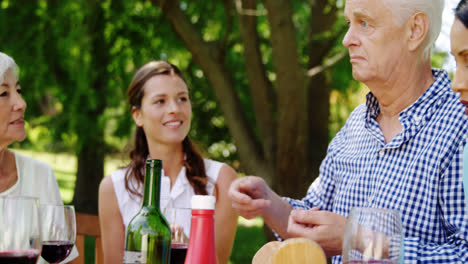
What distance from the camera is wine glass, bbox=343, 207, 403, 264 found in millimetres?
1297

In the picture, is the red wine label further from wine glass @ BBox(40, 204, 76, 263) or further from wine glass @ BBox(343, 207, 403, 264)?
wine glass @ BBox(343, 207, 403, 264)

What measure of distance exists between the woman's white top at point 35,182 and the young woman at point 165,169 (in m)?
0.43

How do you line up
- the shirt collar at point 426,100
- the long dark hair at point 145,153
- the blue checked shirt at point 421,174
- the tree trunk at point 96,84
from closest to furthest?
the blue checked shirt at point 421,174 < the shirt collar at point 426,100 < the long dark hair at point 145,153 < the tree trunk at point 96,84

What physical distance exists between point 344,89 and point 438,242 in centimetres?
683

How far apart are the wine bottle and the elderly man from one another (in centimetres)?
26

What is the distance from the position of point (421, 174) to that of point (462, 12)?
0.63 meters

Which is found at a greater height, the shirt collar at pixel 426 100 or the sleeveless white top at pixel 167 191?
the shirt collar at pixel 426 100

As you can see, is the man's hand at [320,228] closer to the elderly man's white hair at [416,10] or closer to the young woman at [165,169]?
the elderly man's white hair at [416,10]

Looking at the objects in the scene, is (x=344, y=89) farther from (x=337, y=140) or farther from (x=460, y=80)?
(x=460, y=80)

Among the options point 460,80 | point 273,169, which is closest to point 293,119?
point 273,169

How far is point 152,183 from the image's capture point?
1.59 meters

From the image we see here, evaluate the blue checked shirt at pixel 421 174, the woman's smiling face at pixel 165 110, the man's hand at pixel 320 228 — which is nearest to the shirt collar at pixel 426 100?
the blue checked shirt at pixel 421 174

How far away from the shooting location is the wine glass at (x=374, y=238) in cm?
130

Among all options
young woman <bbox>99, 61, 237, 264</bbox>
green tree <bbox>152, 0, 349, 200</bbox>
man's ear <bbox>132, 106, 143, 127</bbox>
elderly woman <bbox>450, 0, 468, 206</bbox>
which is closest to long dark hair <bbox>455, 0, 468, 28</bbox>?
elderly woman <bbox>450, 0, 468, 206</bbox>
